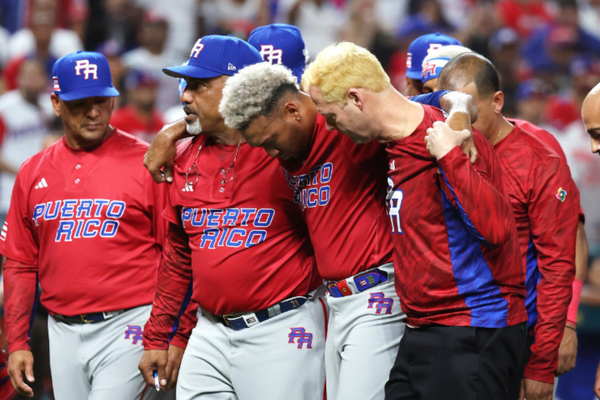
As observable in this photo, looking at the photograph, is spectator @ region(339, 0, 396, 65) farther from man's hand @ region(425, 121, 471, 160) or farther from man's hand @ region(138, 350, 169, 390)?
man's hand @ region(425, 121, 471, 160)

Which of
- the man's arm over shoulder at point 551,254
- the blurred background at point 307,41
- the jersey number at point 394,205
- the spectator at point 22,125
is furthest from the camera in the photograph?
the blurred background at point 307,41

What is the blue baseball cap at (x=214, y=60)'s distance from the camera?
10.8 feet

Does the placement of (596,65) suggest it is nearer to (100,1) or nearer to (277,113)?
(100,1)

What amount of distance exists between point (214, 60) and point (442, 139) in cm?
122

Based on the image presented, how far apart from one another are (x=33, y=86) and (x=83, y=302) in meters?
4.32

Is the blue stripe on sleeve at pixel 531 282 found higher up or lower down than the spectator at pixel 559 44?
lower down

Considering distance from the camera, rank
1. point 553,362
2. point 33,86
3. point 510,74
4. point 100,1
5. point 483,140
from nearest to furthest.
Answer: point 483,140, point 553,362, point 33,86, point 510,74, point 100,1

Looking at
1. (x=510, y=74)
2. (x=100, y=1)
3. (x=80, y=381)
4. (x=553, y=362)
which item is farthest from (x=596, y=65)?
(x=80, y=381)

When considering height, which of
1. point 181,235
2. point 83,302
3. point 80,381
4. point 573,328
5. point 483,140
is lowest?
point 80,381

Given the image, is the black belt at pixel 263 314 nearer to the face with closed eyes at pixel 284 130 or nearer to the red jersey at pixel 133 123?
the face with closed eyes at pixel 284 130

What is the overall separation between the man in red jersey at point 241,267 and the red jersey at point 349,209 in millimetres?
314

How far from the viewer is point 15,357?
3.99 meters

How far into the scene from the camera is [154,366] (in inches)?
143

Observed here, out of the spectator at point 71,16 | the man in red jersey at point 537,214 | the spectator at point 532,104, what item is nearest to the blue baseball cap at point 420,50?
the man in red jersey at point 537,214
